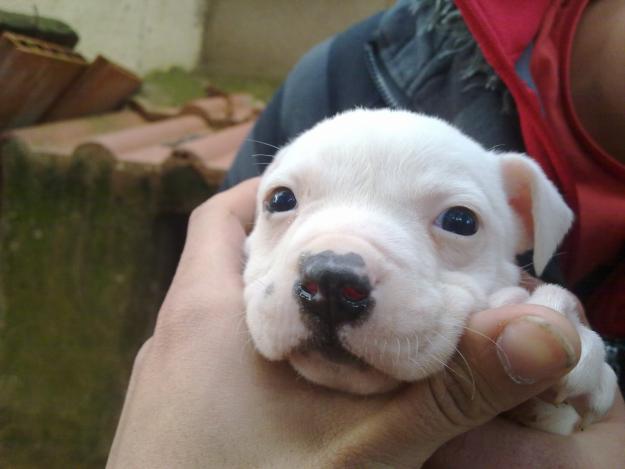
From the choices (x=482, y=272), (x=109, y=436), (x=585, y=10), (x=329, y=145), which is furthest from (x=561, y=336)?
(x=109, y=436)

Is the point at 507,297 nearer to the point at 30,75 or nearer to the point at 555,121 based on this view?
the point at 555,121

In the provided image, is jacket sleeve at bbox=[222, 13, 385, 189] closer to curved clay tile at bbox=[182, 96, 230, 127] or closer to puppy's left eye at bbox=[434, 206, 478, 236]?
puppy's left eye at bbox=[434, 206, 478, 236]

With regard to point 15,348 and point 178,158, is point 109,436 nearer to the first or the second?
point 15,348

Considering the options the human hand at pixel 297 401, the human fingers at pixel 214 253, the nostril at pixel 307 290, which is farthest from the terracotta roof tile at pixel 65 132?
the nostril at pixel 307 290

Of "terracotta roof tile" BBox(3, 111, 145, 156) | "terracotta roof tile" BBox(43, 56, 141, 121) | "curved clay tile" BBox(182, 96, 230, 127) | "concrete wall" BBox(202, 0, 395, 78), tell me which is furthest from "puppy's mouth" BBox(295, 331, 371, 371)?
"curved clay tile" BBox(182, 96, 230, 127)

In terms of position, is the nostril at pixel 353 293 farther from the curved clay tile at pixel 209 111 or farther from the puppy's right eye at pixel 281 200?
the curved clay tile at pixel 209 111

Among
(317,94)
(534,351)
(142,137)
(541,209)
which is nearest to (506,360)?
(534,351)
